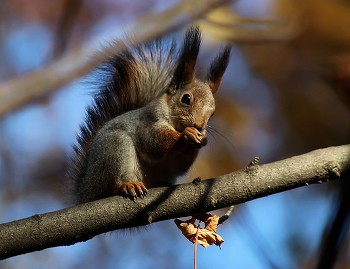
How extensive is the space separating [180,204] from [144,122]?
841 millimetres

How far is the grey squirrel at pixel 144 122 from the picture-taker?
7.53 ft

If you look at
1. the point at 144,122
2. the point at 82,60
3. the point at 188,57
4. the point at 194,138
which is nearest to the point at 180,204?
the point at 194,138

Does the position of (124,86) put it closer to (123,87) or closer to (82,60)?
(123,87)

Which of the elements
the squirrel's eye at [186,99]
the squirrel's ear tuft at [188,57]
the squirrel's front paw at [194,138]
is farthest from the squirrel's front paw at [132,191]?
the squirrel's ear tuft at [188,57]

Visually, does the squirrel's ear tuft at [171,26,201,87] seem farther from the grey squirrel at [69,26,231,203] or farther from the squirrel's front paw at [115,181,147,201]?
the squirrel's front paw at [115,181,147,201]

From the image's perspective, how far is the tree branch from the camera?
2.69m

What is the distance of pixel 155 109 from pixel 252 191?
3.40 feet

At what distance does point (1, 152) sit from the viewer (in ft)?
14.4

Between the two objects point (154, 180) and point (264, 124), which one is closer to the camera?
point (154, 180)

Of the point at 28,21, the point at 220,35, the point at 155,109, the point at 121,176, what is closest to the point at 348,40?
the point at 220,35

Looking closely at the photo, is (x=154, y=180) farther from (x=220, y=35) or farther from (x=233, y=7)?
(x=233, y=7)

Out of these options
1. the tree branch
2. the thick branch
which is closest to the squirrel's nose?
the thick branch

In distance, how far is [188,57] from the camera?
2559 millimetres

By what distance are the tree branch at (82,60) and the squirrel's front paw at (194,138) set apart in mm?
1055
